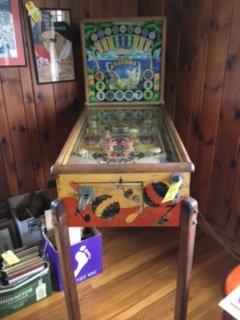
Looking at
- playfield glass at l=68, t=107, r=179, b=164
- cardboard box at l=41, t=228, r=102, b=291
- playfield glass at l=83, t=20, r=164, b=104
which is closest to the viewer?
playfield glass at l=68, t=107, r=179, b=164

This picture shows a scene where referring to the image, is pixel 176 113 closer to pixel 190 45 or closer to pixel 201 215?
pixel 190 45

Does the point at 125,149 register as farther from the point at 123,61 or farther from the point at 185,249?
the point at 123,61

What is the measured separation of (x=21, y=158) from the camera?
79.4 inches

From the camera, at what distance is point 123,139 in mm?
1355

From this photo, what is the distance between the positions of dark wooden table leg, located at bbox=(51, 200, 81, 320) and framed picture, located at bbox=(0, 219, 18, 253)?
731 millimetres

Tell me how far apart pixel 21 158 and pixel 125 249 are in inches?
37.6

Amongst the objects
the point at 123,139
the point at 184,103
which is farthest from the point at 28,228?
the point at 184,103

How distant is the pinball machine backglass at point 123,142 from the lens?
1021mm

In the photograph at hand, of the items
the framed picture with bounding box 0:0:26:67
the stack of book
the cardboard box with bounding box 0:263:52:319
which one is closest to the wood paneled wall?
the framed picture with bounding box 0:0:26:67

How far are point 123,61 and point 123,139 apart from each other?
0.68 m

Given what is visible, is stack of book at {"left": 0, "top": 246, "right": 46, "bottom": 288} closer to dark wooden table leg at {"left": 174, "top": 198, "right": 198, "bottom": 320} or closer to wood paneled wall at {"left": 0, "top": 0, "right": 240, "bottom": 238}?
wood paneled wall at {"left": 0, "top": 0, "right": 240, "bottom": 238}

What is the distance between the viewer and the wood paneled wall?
1637 mm

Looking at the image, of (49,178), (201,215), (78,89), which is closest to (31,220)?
(49,178)

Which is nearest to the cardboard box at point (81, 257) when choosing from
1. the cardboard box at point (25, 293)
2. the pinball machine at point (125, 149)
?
the cardboard box at point (25, 293)
